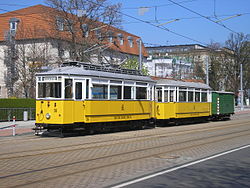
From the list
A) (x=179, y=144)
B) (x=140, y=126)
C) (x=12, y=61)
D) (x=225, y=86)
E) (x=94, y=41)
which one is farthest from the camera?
(x=225, y=86)

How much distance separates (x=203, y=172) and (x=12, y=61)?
37.7m

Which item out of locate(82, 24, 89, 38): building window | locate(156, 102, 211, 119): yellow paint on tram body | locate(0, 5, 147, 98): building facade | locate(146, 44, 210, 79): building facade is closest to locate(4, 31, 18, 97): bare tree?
locate(0, 5, 147, 98): building facade

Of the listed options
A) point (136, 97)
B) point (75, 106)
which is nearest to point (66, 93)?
point (75, 106)

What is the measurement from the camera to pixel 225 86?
223ft

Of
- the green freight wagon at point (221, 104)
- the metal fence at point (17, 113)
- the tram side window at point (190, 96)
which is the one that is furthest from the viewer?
the green freight wagon at point (221, 104)

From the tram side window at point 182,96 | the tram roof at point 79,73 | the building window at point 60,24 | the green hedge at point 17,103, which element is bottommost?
the green hedge at point 17,103

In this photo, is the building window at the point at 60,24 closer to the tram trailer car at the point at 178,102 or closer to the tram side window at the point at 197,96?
the tram trailer car at the point at 178,102

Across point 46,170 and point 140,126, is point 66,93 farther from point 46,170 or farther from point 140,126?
point 46,170

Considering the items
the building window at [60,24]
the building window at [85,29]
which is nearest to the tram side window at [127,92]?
the building window at [85,29]

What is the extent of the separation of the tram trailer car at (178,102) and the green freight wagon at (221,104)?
2.40 m

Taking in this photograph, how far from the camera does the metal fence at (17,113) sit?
90.8 ft

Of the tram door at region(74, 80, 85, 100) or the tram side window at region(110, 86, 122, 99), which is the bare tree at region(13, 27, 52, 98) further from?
the tram door at region(74, 80, 85, 100)

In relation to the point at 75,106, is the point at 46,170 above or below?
below

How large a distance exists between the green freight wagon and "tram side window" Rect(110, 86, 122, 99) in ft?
44.3
